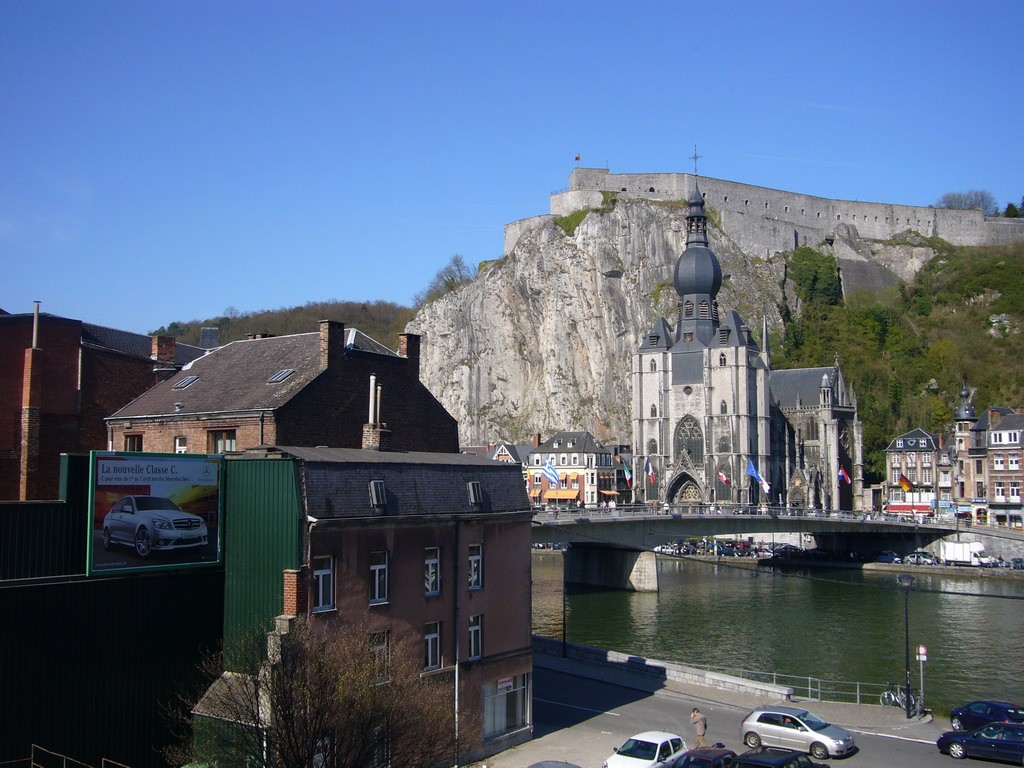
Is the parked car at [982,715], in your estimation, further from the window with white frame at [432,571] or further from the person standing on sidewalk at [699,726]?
the window with white frame at [432,571]

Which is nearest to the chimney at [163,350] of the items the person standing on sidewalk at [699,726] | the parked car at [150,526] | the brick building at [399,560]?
the brick building at [399,560]

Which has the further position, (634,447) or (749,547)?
(634,447)

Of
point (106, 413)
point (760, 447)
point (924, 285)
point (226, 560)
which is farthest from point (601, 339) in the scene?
point (226, 560)

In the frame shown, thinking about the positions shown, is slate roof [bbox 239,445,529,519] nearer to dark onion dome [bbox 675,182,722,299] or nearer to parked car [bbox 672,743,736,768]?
parked car [bbox 672,743,736,768]

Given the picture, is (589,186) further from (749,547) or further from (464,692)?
(464,692)

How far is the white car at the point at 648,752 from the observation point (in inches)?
779

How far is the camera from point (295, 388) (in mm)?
25062

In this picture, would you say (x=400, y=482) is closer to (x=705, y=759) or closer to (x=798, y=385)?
(x=705, y=759)

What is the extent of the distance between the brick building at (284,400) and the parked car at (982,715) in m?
16.0

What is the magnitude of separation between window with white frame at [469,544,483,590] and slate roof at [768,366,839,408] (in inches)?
3186

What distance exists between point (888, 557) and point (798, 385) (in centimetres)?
3378

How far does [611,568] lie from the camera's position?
60.2 m

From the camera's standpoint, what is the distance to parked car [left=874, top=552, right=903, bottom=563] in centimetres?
7034

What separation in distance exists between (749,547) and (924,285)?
68395 mm
